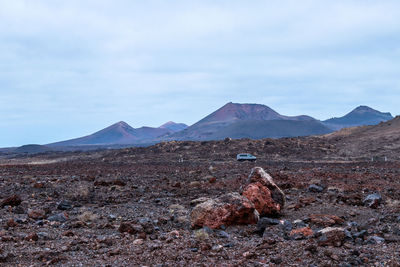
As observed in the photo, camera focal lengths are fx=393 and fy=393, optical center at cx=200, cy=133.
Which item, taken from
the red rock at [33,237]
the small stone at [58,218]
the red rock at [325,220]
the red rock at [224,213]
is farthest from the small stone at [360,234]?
the small stone at [58,218]

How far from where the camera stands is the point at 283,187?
16594 mm

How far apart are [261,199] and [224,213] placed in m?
1.76

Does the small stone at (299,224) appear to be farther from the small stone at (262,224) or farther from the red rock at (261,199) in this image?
the red rock at (261,199)

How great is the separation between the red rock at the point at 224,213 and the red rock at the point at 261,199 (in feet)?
2.89

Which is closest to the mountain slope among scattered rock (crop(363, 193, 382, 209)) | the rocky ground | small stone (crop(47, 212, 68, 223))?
scattered rock (crop(363, 193, 382, 209))

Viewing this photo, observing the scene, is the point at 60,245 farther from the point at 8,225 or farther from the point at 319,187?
the point at 319,187

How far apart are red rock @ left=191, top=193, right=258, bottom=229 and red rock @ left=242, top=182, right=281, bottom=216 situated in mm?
880

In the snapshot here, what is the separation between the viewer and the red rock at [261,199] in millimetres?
10797

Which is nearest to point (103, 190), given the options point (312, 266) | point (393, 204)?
A: point (393, 204)

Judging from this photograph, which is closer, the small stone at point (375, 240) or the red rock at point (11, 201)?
the small stone at point (375, 240)

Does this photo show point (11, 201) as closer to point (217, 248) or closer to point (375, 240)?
point (217, 248)

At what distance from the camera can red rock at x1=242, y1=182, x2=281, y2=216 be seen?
10.8 m

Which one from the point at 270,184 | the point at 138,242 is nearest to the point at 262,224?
the point at 270,184

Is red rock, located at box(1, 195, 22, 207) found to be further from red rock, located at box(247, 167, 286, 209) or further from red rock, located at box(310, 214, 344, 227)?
red rock, located at box(310, 214, 344, 227)
